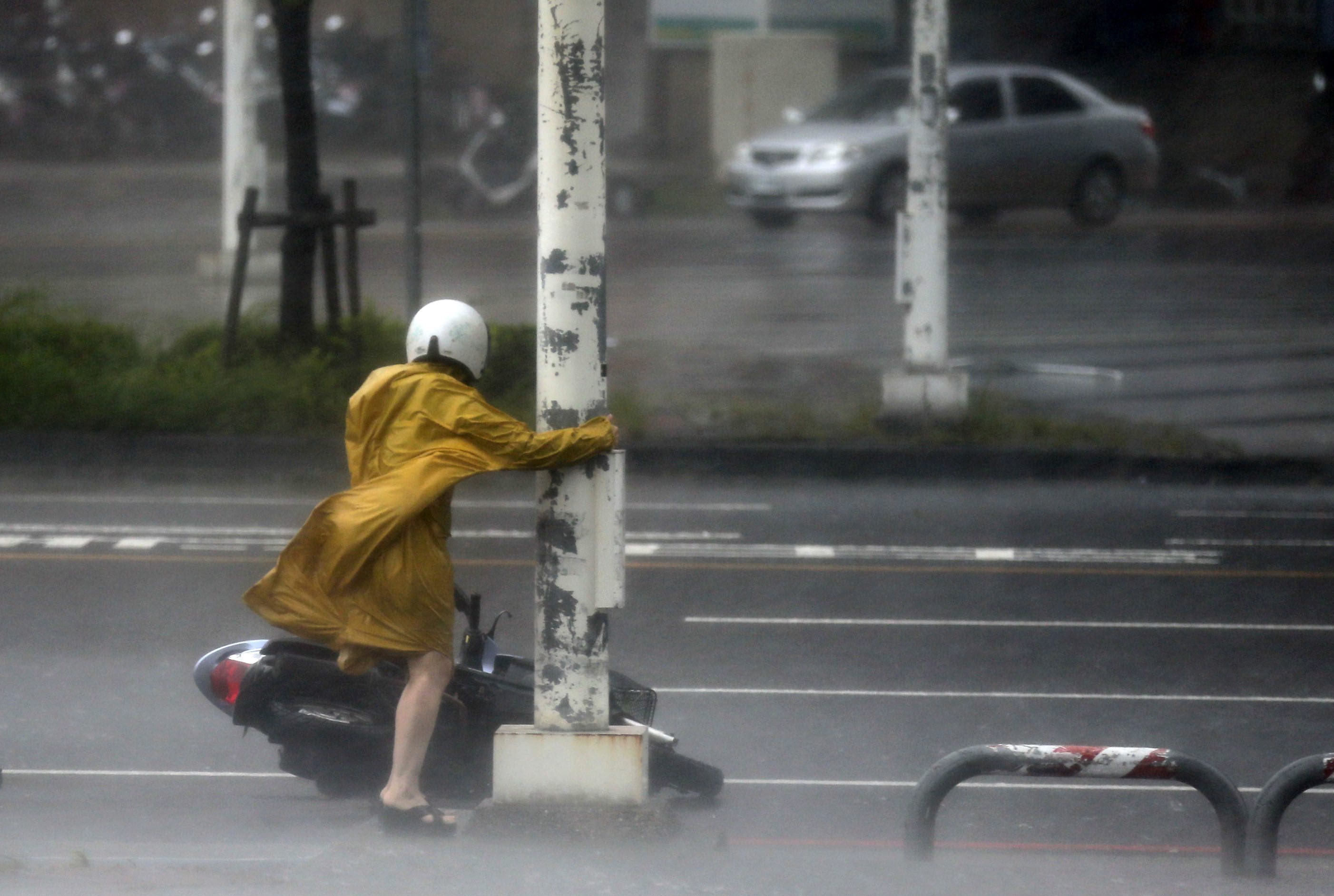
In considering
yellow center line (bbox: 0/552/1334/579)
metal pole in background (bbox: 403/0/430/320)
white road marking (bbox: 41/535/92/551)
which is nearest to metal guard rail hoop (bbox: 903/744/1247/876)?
yellow center line (bbox: 0/552/1334/579)

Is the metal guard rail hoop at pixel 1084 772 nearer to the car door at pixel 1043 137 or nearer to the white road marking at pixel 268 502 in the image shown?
the white road marking at pixel 268 502

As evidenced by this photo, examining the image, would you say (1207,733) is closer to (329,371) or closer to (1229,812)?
(1229,812)

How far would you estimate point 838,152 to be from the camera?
24906 millimetres

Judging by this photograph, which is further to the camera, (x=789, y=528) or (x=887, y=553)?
(x=789, y=528)

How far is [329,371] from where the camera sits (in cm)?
1362

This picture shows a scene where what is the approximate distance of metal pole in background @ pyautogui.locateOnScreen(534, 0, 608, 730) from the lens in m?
5.18

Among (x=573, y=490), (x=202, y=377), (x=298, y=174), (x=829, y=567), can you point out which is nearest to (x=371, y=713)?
(x=573, y=490)

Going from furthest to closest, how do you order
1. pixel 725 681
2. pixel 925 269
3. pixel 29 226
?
pixel 29 226 → pixel 925 269 → pixel 725 681

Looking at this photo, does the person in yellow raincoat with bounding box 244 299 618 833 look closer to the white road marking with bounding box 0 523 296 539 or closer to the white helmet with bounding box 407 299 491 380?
the white helmet with bounding box 407 299 491 380

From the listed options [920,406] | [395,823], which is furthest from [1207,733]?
[920,406]

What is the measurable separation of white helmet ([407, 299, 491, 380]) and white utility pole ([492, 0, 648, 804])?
1.02ft

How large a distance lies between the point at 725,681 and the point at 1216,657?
2.10 metres

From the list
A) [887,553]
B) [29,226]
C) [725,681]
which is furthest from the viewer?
[29,226]

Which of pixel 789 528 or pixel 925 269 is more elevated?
pixel 925 269
